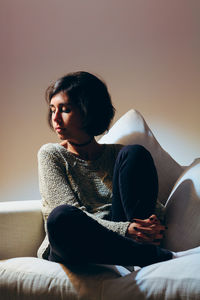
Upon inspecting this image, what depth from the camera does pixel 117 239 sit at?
0.99 m

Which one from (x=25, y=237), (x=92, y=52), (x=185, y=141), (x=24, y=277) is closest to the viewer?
(x=24, y=277)

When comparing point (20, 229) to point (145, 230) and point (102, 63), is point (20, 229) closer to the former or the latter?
point (145, 230)

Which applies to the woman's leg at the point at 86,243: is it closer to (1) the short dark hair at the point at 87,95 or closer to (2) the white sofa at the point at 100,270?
(2) the white sofa at the point at 100,270

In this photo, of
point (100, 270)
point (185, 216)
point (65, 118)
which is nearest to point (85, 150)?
point (65, 118)

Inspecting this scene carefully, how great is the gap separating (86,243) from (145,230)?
207 mm

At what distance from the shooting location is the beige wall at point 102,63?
74.6 inches

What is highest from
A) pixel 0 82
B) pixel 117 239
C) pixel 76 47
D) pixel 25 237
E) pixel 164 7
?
pixel 164 7

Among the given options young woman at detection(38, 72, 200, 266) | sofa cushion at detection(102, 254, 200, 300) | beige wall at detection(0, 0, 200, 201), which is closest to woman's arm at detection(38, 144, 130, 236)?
young woman at detection(38, 72, 200, 266)

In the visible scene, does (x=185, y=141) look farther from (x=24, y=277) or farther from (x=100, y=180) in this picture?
(x=24, y=277)

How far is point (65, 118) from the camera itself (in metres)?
1.36

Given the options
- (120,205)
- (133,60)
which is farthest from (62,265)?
(133,60)

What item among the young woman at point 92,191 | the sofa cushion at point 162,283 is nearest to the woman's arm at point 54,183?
the young woman at point 92,191

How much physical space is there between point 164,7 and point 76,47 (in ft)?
1.64

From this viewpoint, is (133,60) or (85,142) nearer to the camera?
(85,142)
